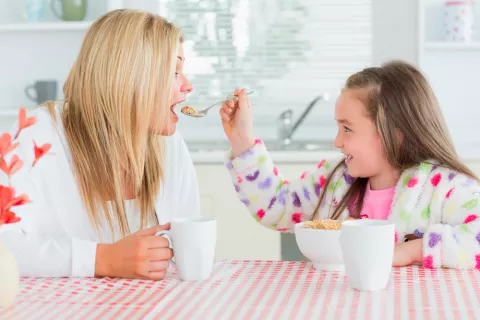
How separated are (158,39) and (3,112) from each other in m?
1.86

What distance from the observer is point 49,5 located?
12.0 feet

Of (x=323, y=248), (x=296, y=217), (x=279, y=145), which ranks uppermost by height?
(x=323, y=248)

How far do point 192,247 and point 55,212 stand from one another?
46cm

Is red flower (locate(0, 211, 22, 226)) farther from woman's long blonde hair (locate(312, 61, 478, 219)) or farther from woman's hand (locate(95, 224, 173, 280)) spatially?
woman's long blonde hair (locate(312, 61, 478, 219))

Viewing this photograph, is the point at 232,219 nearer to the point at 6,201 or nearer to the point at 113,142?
the point at 113,142

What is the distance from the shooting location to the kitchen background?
3514 mm

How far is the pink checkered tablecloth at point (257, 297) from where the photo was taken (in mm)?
1068

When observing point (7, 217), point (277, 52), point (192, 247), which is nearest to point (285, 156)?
point (277, 52)

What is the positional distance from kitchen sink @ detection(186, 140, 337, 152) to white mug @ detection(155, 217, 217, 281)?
205 cm

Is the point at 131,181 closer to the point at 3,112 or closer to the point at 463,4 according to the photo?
the point at 3,112

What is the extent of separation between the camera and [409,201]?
5.49 ft

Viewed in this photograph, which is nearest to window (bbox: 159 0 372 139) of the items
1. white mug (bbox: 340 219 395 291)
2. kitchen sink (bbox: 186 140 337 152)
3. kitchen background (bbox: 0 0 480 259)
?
kitchen background (bbox: 0 0 480 259)

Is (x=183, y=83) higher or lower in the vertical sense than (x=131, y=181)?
higher

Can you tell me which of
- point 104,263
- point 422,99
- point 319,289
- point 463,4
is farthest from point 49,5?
point 319,289
